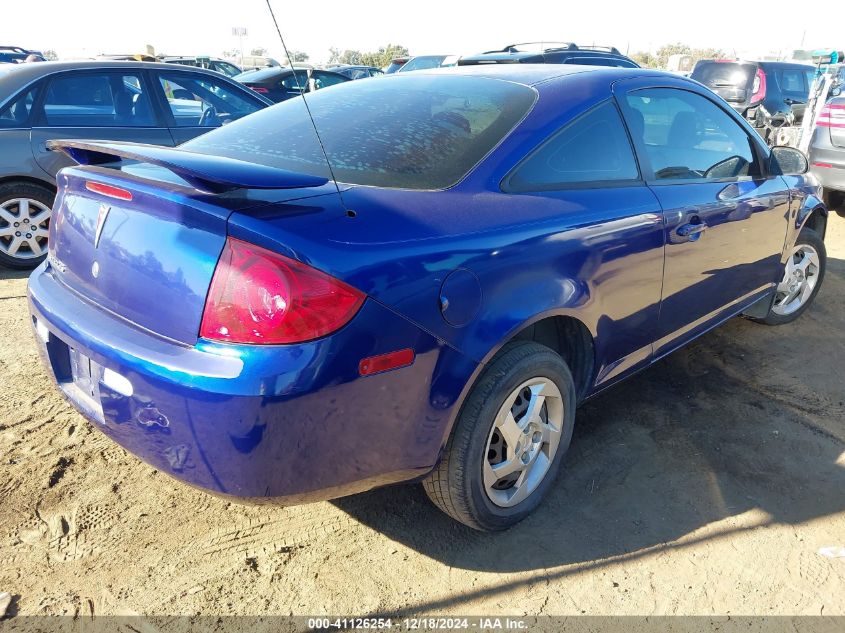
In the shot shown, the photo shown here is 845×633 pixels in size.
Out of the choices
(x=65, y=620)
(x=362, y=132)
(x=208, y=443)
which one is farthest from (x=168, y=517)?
(x=362, y=132)

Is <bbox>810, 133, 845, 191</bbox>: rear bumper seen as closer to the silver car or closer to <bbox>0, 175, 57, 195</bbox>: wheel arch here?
the silver car

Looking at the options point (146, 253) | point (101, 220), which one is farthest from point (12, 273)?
point (146, 253)

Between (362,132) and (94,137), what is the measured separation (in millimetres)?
3616

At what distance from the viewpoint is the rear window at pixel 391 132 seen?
2.16m

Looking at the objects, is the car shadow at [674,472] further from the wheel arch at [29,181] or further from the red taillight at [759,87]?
the red taillight at [759,87]

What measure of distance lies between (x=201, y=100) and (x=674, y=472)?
16.1 ft

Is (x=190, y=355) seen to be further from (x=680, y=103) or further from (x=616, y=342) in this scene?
(x=680, y=103)

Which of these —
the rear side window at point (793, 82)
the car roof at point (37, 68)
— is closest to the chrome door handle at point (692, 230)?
the car roof at point (37, 68)

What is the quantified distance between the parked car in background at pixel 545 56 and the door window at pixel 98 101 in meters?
3.73

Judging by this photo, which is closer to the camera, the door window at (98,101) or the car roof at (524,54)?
the door window at (98,101)

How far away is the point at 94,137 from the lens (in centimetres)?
505

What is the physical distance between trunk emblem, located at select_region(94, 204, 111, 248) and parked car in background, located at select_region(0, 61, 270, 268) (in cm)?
345

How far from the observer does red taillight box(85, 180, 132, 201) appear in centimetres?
195

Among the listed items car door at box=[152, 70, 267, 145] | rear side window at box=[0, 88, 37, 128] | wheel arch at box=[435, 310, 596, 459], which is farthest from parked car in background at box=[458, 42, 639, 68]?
wheel arch at box=[435, 310, 596, 459]
